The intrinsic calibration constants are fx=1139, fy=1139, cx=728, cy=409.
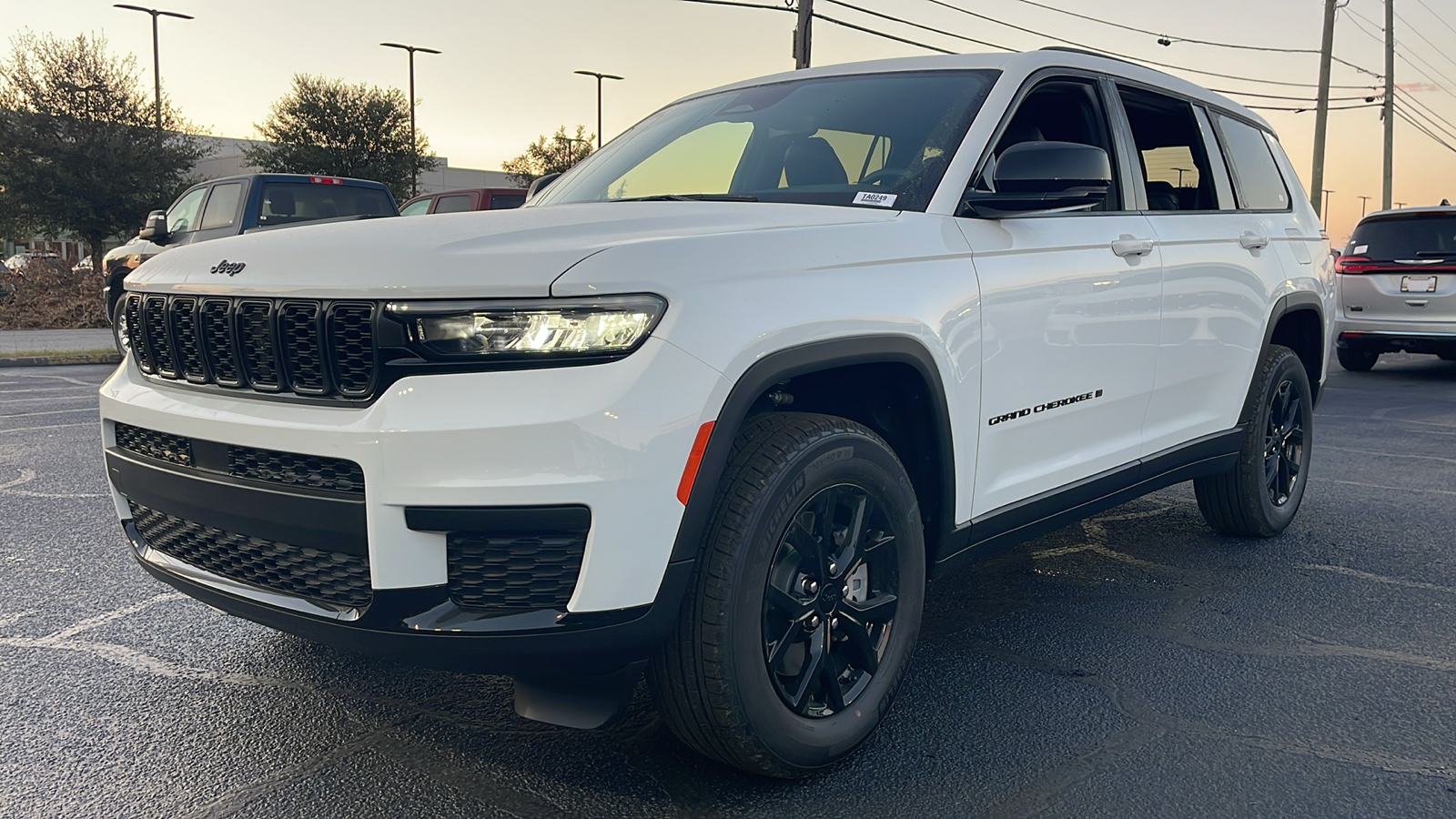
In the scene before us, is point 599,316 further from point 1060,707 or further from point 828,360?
point 1060,707

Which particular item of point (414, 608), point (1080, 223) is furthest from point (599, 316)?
point (1080, 223)

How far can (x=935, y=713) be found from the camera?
126 inches

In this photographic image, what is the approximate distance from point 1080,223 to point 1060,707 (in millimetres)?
1524

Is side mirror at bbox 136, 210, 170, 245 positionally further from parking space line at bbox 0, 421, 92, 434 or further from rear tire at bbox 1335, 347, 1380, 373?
rear tire at bbox 1335, 347, 1380, 373

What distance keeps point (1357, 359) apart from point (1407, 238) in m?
1.69

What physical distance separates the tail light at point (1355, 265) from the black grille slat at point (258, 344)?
516 inches

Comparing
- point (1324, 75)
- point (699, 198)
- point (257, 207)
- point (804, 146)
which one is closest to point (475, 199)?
point (257, 207)

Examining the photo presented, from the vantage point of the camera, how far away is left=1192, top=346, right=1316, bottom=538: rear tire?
16.1 ft

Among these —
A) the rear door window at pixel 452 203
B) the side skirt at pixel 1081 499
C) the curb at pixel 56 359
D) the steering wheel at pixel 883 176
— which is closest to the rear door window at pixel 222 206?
the curb at pixel 56 359

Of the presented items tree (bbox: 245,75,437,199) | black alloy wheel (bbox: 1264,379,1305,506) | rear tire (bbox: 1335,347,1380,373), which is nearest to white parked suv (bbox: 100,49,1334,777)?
black alloy wheel (bbox: 1264,379,1305,506)

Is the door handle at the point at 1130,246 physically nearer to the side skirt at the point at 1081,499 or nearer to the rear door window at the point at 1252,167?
the side skirt at the point at 1081,499

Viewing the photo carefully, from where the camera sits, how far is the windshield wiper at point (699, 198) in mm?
3348

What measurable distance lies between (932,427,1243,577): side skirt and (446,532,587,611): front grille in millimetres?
1307

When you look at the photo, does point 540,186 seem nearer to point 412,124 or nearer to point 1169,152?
point 1169,152
